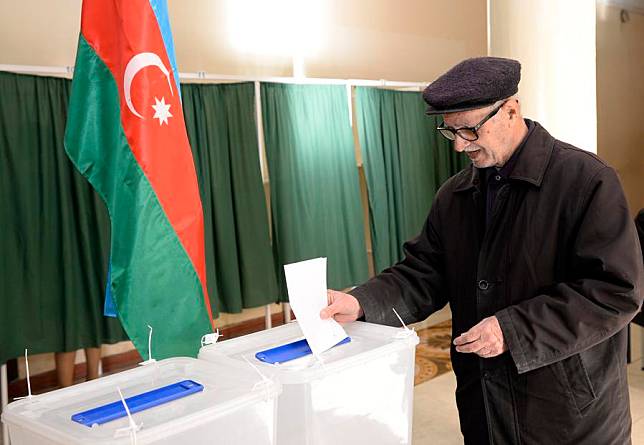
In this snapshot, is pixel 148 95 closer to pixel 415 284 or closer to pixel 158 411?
pixel 415 284

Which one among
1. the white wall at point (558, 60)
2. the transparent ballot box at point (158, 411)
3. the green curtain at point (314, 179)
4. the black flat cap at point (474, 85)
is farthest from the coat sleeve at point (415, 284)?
the green curtain at point (314, 179)

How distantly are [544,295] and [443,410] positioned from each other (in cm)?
249

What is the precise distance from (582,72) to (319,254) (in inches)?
86.2

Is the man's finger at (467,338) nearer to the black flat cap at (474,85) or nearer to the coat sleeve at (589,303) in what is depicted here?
the coat sleeve at (589,303)

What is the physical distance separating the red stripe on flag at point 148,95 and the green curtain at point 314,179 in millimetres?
1885

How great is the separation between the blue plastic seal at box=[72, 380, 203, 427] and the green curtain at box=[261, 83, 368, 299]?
11.5 feet

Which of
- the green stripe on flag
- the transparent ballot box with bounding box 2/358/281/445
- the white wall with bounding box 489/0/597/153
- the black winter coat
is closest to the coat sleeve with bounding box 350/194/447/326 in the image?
the black winter coat

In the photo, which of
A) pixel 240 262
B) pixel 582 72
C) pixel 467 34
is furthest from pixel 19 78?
pixel 467 34

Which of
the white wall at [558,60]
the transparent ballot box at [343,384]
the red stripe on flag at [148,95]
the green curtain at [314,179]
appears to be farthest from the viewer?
the green curtain at [314,179]

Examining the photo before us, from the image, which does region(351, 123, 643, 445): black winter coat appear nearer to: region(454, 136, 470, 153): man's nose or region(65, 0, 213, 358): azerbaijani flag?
region(454, 136, 470, 153): man's nose

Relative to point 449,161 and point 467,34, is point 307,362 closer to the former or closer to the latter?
point 449,161

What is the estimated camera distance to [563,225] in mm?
1480

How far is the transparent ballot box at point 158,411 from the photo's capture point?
978 millimetres

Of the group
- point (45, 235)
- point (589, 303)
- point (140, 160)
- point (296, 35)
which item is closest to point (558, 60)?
point (140, 160)
